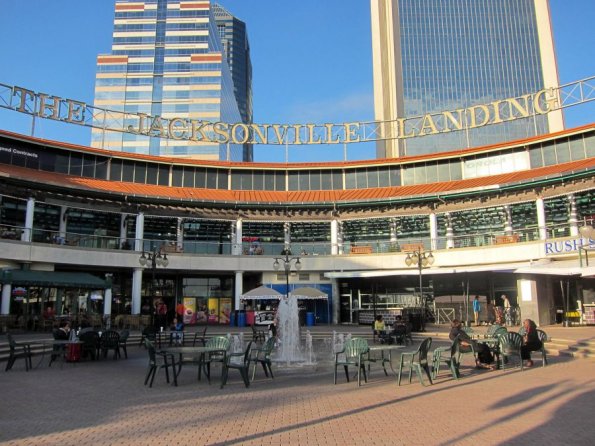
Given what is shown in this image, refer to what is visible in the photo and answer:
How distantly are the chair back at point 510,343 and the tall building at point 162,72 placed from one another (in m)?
81.7

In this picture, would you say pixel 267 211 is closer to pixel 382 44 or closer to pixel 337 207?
pixel 337 207

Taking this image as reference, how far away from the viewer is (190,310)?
32594 millimetres

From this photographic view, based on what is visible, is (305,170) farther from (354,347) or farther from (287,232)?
(354,347)

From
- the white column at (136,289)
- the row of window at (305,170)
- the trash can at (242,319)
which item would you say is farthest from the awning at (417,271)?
the white column at (136,289)

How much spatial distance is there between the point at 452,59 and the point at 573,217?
9911 cm

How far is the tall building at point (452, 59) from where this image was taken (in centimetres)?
11244

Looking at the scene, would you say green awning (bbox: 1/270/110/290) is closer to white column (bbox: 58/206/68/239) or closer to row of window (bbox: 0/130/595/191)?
white column (bbox: 58/206/68/239)

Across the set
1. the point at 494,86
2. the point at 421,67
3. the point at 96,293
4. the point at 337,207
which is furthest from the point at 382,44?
the point at 96,293

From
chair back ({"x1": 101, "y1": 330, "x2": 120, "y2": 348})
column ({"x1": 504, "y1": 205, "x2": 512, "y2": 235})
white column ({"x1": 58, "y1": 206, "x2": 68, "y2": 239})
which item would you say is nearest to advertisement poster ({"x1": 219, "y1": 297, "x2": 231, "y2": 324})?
white column ({"x1": 58, "y1": 206, "x2": 68, "y2": 239})

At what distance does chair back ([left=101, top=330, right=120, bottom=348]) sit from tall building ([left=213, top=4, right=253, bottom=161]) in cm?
16583

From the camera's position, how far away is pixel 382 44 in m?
116

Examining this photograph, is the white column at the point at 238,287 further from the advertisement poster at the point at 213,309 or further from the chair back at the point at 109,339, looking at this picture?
the chair back at the point at 109,339

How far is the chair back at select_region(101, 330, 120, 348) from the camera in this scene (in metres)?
15.5

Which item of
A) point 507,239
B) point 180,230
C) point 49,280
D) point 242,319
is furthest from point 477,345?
point 180,230
